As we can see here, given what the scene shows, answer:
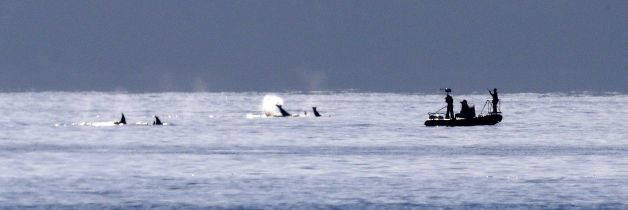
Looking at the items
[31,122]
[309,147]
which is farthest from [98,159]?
[31,122]

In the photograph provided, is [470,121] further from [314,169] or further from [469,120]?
[314,169]

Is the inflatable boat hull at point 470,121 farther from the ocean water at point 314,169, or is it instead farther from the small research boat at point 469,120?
the ocean water at point 314,169

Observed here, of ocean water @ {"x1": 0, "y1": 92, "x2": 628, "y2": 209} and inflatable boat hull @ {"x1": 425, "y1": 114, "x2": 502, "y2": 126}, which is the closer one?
ocean water @ {"x1": 0, "y1": 92, "x2": 628, "y2": 209}

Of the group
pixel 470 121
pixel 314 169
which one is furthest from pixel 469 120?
pixel 314 169

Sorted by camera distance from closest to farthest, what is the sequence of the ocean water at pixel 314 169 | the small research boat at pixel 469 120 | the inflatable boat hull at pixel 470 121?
the ocean water at pixel 314 169, the inflatable boat hull at pixel 470 121, the small research boat at pixel 469 120

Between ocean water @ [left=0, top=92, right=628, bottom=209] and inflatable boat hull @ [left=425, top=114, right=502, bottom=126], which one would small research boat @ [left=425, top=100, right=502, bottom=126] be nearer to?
inflatable boat hull @ [left=425, top=114, right=502, bottom=126]

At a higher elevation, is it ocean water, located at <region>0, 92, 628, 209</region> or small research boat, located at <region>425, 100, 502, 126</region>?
small research boat, located at <region>425, 100, 502, 126</region>

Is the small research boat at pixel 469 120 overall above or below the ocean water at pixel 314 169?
above

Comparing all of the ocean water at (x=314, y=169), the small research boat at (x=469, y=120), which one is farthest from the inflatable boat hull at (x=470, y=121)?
the ocean water at (x=314, y=169)

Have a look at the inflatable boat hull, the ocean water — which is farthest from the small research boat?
the ocean water

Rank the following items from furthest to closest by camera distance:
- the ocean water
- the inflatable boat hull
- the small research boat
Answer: the small research boat, the inflatable boat hull, the ocean water

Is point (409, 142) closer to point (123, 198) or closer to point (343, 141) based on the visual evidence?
point (343, 141)

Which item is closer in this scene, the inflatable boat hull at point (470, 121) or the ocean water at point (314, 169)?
the ocean water at point (314, 169)

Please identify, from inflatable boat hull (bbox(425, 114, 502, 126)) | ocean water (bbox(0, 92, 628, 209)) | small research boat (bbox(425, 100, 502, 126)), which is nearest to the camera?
ocean water (bbox(0, 92, 628, 209))
